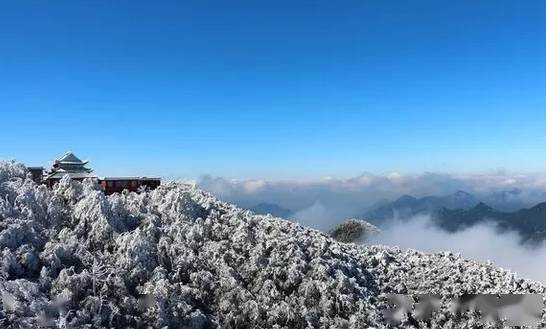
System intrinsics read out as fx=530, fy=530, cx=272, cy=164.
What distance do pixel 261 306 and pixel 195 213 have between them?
8103 millimetres

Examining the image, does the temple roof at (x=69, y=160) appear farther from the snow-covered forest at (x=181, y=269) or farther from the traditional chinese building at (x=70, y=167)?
the snow-covered forest at (x=181, y=269)

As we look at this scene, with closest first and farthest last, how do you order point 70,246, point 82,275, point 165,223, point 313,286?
point 82,275
point 70,246
point 313,286
point 165,223

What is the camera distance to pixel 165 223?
32.0m

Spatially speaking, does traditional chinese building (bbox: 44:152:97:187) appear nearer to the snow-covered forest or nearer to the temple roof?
the temple roof

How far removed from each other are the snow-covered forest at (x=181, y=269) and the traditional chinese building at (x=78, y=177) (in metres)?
2.58

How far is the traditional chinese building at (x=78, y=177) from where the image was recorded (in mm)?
36562

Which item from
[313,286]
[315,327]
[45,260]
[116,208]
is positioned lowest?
[315,327]

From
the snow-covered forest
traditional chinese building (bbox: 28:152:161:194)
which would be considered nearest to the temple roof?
traditional chinese building (bbox: 28:152:161:194)

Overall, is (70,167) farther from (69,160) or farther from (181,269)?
(181,269)

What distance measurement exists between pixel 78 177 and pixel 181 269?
13.1m

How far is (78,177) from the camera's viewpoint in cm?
3762

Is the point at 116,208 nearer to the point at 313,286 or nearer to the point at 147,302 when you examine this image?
the point at 147,302

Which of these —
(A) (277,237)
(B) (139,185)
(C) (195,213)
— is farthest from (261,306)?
(B) (139,185)

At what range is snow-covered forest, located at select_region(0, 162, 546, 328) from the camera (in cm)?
2497
